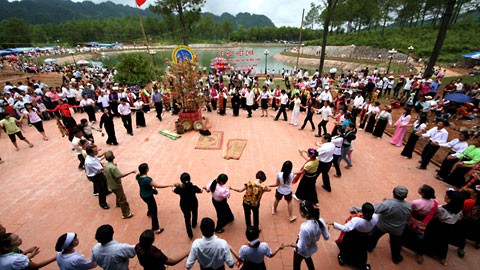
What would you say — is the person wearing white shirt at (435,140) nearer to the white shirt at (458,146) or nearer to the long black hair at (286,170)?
the white shirt at (458,146)

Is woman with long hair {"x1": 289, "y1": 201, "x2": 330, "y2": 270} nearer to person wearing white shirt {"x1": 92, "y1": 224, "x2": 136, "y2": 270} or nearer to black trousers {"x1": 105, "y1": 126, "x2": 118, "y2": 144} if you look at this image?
person wearing white shirt {"x1": 92, "y1": 224, "x2": 136, "y2": 270}

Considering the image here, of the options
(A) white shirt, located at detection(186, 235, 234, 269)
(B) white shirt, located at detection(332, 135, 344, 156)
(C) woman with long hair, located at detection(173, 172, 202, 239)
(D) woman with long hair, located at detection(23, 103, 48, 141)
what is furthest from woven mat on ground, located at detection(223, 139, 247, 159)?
(D) woman with long hair, located at detection(23, 103, 48, 141)

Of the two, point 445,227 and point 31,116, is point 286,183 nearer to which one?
point 445,227

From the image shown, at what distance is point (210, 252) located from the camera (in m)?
2.64

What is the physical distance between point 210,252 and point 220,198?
1283mm

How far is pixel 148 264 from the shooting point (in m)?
2.58

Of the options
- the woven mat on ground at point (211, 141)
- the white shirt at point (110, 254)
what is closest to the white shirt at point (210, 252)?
the white shirt at point (110, 254)

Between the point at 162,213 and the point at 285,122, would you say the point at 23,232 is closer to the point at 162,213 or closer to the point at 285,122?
the point at 162,213

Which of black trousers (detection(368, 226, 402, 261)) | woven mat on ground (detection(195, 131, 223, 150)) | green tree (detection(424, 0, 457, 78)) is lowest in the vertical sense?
woven mat on ground (detection(195, 131, 223, 150))

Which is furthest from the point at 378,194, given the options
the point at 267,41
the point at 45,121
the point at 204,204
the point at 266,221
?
the point at 267,41

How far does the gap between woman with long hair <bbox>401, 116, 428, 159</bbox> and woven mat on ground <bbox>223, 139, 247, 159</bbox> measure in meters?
5.50

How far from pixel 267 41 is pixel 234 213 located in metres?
101

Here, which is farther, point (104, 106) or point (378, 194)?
point (104, 106)

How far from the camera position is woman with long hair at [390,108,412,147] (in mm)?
7499
